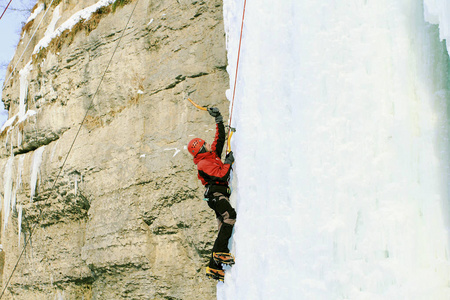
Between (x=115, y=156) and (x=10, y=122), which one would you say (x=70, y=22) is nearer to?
(x=10, y=122)

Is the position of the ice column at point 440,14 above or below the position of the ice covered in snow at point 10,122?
below

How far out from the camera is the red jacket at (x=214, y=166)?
3.92m

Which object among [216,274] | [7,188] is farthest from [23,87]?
[216,274]

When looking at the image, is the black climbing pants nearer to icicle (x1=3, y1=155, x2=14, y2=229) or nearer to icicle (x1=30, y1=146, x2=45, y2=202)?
icicle (x1=30, y1=146, x2=45, y2=202)

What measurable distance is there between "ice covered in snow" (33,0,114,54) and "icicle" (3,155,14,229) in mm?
2170

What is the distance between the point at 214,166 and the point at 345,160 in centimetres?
121

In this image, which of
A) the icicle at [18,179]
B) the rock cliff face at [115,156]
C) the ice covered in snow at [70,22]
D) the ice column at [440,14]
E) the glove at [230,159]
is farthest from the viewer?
the icicle at [18,179]

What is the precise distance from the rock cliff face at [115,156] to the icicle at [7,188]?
40 mm

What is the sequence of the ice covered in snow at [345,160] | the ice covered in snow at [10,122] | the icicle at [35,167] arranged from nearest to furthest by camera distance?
the ice covered in snow at [345,160], the icicle at [35,167], the ice covered in snow at [10,122]

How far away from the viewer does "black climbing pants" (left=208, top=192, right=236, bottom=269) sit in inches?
153

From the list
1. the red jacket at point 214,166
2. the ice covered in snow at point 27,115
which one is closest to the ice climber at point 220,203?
the red jacket at point 214,166

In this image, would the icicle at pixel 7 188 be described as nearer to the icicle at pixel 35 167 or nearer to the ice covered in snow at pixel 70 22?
the icicle at pixel 35 167

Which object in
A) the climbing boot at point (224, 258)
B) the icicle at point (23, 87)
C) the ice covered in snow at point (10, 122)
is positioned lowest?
the climbing boot at point (224, 258)

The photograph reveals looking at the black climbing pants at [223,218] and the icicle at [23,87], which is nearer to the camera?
the black climbing pants at [223,218]
